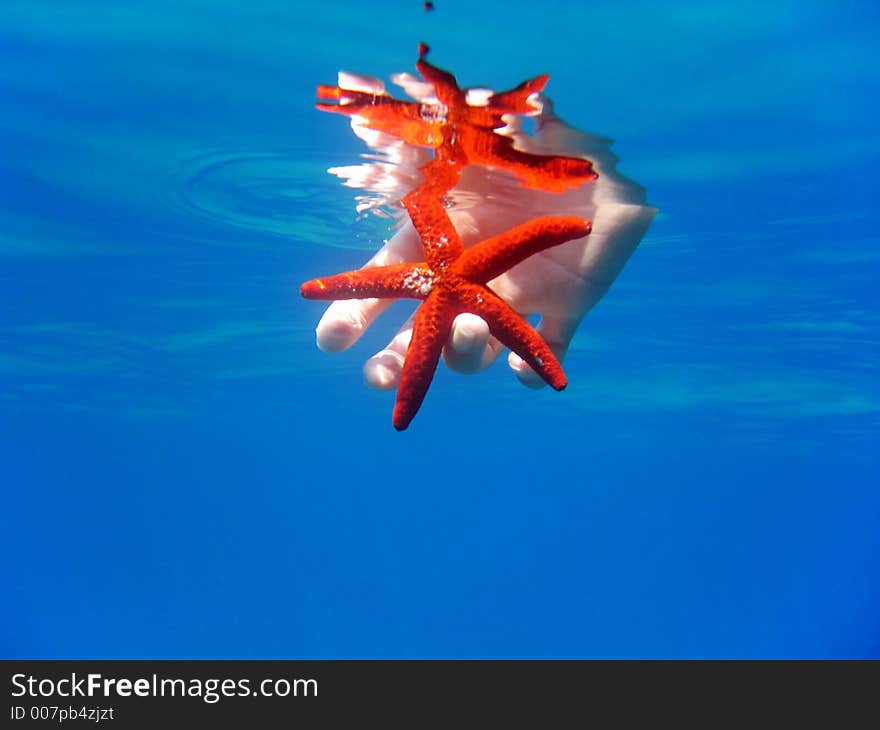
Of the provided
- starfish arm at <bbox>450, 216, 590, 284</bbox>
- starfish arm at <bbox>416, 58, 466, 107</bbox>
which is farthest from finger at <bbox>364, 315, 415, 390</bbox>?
starfish arm at <bbox>416, 58, 466, 107</bbox>

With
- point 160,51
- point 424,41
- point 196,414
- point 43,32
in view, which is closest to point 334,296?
point 424,41

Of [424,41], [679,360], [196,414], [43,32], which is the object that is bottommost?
[424,41]

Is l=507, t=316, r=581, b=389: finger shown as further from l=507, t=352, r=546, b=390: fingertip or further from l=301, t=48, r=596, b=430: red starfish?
l=301, t=48, r=596, b=430: red starfish

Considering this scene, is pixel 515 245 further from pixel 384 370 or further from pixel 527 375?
pixel 527 375

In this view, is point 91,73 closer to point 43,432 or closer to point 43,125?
point 43,125

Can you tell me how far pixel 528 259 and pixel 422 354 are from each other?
2053 millimetres

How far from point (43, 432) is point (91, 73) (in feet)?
122

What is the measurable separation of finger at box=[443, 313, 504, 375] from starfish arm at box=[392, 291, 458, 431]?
0.07 m

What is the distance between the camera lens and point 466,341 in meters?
4.28

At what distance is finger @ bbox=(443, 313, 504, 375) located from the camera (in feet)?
14.0

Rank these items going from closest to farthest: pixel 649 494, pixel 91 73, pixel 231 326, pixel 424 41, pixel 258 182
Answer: pixel 424 41, pixel 91 73, pixel 258 182, pixel 231 326, pixel 649 494

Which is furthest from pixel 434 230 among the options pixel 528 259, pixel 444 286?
pixel 528 259

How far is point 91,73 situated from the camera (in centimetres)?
725

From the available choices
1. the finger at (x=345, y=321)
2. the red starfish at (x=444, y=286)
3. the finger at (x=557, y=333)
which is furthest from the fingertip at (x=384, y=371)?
the finger at (x=557, y=333)
